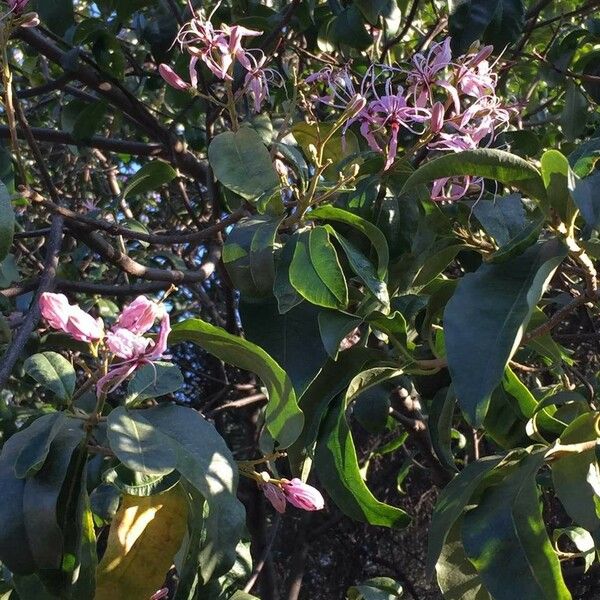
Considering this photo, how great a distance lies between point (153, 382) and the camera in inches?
35.5

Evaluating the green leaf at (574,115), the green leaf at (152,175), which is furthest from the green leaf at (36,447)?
the green leaf at (574,115)

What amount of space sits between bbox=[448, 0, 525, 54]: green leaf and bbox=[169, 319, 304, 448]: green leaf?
776 millimetres

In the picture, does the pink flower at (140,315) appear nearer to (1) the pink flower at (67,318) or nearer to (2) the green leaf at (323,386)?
(1) the pink flower at (67,318)

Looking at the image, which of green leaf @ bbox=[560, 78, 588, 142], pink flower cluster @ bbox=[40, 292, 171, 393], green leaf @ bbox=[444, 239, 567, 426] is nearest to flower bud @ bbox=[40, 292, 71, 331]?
pink flower cluster @ bbox=[40, 292, 171, 393]

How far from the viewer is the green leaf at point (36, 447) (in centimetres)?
76

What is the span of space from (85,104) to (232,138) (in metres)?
1.01

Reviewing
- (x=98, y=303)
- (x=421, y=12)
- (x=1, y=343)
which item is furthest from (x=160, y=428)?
(x=421, y=12)

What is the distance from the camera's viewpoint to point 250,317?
3.22 feet

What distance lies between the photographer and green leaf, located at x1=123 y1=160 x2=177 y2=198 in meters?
1.52

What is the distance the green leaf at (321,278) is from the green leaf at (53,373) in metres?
0.26

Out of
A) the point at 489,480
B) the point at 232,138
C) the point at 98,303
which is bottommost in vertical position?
the point at 98,303

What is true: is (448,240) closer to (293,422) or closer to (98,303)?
(293,422)

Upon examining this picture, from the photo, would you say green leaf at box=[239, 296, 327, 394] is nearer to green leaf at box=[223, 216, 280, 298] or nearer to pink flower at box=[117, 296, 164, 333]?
green leaf at box=[223, 216, 280, 298]

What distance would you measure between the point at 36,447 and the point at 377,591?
117 centimetres
